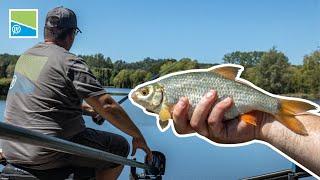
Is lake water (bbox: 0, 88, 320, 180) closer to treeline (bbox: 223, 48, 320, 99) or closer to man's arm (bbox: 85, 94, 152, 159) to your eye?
man's arm (bbox: 85, 94, 152, 159)

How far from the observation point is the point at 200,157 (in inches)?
85.1

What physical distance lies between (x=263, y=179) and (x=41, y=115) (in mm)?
737

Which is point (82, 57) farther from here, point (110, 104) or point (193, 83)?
point (193, 83)

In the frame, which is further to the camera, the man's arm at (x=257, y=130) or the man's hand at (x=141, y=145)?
the man's hand at (x=141, y=145)

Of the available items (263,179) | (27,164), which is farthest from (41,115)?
(263,179)

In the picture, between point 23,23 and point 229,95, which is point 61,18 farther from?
point 229,95

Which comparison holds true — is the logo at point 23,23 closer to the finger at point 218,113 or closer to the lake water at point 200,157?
the lake water at point 200,157

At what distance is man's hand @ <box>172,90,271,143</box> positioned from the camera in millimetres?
958

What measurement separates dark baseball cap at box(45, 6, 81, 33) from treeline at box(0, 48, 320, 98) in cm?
11

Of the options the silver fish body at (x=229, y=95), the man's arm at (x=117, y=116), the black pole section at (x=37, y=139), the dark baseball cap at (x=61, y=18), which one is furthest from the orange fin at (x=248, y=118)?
the dark baseball cap at (x=61, y=18)

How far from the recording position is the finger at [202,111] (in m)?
0.96

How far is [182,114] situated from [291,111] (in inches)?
6.5

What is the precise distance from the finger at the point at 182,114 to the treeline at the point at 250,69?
0.97 metres

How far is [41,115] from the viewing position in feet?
6.52
